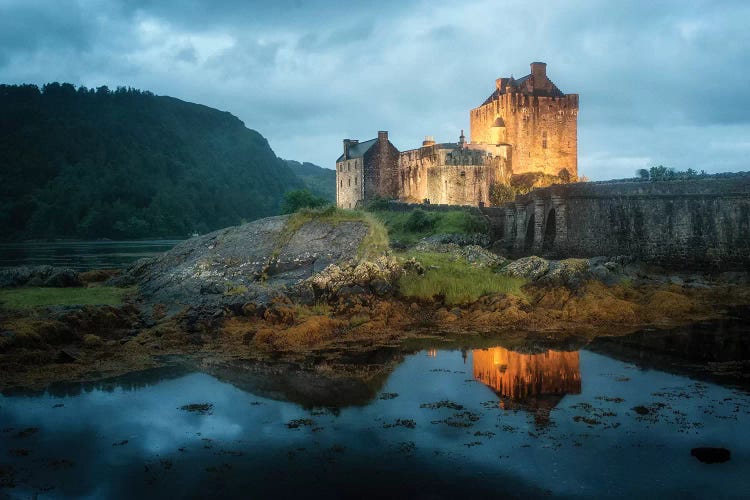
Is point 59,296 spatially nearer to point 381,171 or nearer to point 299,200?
point 299,200

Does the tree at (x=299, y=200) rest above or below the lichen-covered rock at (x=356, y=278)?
above

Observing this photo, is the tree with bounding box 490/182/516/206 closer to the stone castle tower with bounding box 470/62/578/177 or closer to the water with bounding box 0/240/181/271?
the stone castle tower with bounding box 470/62/578/177

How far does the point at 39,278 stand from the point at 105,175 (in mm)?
110816

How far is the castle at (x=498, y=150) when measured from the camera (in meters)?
57.6

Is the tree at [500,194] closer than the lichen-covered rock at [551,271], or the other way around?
the lichen-covered rock at [551,271]

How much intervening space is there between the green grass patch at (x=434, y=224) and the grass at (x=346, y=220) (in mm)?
18302

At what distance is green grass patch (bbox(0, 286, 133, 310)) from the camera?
18734mm

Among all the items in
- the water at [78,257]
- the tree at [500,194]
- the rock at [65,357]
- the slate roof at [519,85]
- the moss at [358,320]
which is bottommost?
the rock at [65,357]

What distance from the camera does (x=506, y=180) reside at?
60.0 m

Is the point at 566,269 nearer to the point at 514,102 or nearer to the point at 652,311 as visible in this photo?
the point at 652,311

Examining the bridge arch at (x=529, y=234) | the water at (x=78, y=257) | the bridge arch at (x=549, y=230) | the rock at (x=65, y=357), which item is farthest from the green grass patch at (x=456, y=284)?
the water at (x=78, y=257)

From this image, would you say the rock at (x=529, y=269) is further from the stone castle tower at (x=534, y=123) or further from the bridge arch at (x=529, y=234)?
the stone castle tower at (x=534, y=123)

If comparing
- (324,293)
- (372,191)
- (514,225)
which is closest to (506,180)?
(372,191)

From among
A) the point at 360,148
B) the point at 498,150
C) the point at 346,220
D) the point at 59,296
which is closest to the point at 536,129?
the point at 498,150
